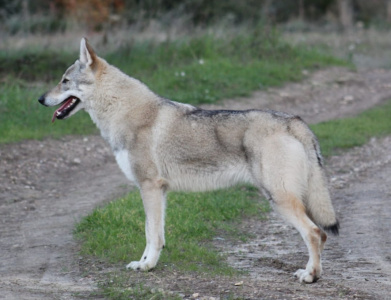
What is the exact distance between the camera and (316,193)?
19.5 feet

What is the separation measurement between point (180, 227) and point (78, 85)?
194 centimetres

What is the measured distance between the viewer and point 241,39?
1814cm

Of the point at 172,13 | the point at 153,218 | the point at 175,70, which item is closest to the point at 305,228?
the point at 153,218

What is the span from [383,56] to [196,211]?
14417 mm

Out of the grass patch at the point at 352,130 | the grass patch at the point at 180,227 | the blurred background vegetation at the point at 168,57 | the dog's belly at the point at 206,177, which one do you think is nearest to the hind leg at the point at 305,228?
the dog's belly at the point at 206,177

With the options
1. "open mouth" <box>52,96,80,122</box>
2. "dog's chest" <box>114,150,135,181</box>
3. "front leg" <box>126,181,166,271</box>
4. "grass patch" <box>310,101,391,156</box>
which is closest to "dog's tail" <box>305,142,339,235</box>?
"front leg" <box>126,181,166,271</box>

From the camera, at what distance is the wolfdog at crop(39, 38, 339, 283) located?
581 cm

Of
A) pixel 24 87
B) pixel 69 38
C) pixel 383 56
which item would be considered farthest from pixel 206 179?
pixel 383 56

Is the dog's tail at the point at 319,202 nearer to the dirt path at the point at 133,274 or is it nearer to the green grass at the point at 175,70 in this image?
the dirt path at the point at 133,274

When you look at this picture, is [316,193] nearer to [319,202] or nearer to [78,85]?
[319,202]

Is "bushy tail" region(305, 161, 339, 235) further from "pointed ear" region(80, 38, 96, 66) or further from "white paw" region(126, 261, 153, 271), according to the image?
"pointed ear" region(80, 38, 96, 66)

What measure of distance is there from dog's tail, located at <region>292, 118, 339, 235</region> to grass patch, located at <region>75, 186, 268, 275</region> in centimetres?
91

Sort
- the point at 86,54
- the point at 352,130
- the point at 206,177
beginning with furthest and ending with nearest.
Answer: the point at 352,130 < the point at 86,54 < the point at 206,177

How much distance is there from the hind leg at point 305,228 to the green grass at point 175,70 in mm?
6628
